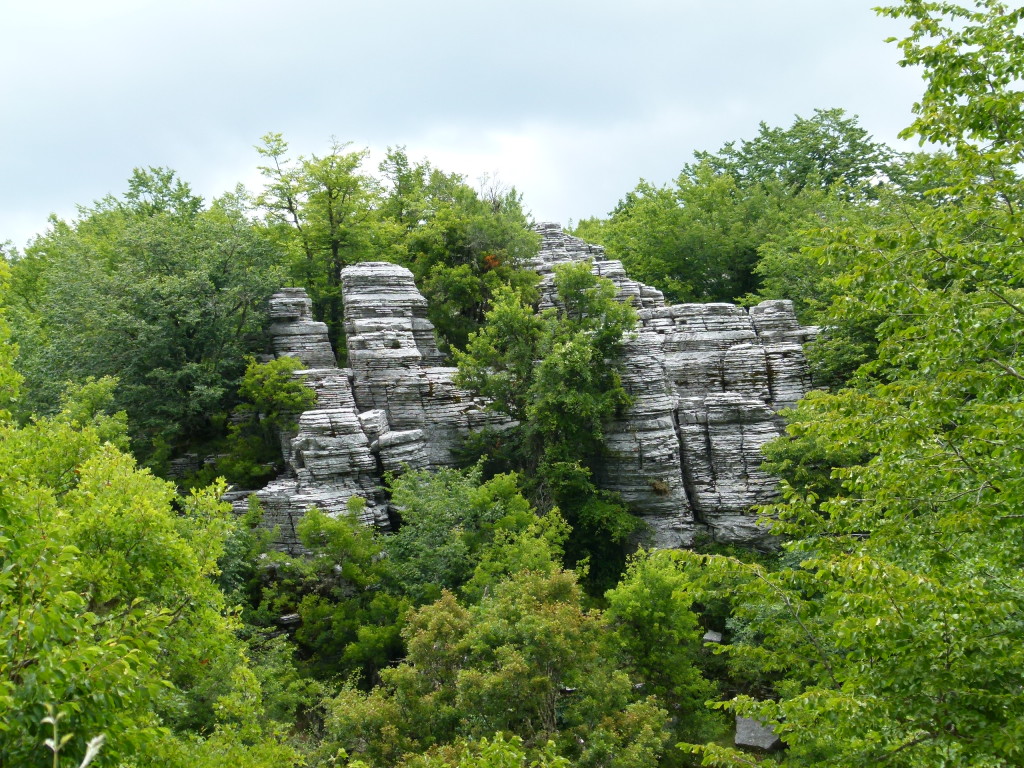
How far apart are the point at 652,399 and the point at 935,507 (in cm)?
1557

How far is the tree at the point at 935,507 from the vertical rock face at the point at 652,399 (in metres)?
14.5

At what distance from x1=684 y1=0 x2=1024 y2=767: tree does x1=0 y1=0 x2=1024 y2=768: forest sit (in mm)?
46

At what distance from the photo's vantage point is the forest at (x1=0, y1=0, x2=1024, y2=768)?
6.26m

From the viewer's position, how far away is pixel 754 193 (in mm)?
35688

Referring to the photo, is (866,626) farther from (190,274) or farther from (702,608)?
(190,274)

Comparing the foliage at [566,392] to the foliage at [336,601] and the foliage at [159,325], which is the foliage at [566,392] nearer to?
the foliage at [336,601]

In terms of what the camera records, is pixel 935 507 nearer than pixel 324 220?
Yes

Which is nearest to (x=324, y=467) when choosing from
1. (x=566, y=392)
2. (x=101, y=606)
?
Result: (x=566, y=392)

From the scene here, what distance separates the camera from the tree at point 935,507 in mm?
6094

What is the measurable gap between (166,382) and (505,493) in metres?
12.3

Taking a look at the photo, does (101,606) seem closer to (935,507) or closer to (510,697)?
(510,697)

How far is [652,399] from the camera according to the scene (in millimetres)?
24047

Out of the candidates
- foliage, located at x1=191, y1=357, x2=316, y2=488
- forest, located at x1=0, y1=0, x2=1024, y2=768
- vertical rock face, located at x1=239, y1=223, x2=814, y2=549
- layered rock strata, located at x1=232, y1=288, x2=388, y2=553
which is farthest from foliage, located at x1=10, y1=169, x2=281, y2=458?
layered rock strata, located at x1=232, y1=288, x2=388, y2=553

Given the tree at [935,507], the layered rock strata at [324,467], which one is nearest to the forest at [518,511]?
the tree at [935,507]
